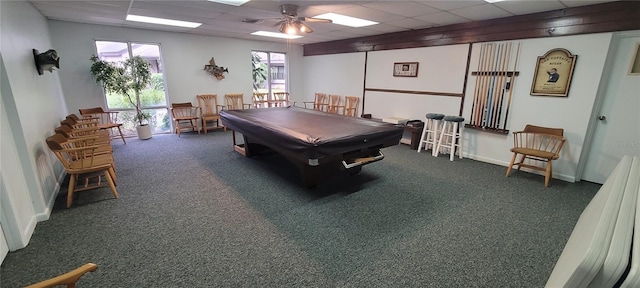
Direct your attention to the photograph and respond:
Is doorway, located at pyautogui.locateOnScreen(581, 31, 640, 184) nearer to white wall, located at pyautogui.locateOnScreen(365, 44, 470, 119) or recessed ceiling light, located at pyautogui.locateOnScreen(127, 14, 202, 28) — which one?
white wall, located at pyautogui.locateOnScreen(365, 44, 470, 119)

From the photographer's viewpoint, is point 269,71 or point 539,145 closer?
point 539,145

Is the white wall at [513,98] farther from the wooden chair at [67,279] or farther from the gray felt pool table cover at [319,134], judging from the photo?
the wooden chair at [67,279]

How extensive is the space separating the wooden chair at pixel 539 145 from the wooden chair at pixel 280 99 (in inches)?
231

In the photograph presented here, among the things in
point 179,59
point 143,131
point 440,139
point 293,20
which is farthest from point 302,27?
point 143,131

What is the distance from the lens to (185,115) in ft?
22.0

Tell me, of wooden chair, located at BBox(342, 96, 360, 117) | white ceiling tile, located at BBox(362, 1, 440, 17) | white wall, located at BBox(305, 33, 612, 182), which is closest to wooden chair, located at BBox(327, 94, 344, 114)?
wooden chair, located at BBox(342, 96, 360, 117)

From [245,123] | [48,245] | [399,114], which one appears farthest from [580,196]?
[48,245]

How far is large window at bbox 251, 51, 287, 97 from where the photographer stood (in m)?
7.86

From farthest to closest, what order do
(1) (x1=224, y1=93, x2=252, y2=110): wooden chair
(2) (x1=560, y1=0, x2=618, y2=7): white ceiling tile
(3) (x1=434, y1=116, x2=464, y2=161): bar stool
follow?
1. (1) (x1=224, y1=93, x2=252, y2=110): wooden chair
2. (3) (x1=434, y1=116, x2=464, y2=161): bar stool
3. (2) (x1=560, y1=0, x2=618, y2=7): white ceiling tile

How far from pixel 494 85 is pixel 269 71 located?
5.94 metres

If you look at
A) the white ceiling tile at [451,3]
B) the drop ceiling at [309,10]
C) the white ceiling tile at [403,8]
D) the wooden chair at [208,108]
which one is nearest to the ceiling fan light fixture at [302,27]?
the drop ceiling at [309,10]

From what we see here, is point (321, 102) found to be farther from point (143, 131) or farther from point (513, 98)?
point (513, 98)

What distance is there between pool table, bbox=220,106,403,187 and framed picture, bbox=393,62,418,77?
7.50 ft

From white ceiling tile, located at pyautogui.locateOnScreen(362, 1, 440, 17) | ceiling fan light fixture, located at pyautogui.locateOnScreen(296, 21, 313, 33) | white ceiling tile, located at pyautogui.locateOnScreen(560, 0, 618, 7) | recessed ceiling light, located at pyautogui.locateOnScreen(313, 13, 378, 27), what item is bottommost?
ceiling fan light fixture, located at pyautogui.locateOnScreen(296, 21, 313, 33)
